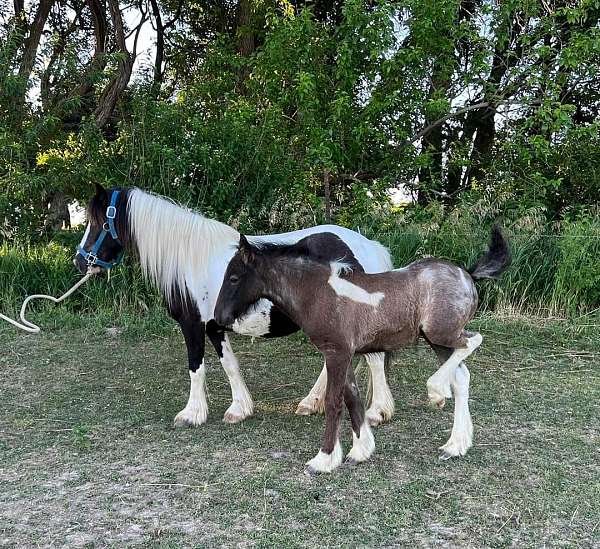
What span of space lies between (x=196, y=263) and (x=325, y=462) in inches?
65.7

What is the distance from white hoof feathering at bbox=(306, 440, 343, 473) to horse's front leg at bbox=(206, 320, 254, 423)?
1.02 m

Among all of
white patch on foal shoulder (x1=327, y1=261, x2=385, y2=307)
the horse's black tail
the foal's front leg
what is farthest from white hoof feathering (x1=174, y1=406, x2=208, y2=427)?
the horse's black tail

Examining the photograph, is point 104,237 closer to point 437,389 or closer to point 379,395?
point 379,395

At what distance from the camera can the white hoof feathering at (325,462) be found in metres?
3.43

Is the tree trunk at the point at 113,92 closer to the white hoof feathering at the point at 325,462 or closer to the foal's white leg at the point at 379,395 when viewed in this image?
the foal's white leg at the point at 379,395

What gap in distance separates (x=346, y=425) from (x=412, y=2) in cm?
710

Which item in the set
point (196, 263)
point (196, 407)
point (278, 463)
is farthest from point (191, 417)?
point (196, 263)

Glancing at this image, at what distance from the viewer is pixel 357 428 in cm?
364

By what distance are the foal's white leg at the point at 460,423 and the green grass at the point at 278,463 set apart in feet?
0.24

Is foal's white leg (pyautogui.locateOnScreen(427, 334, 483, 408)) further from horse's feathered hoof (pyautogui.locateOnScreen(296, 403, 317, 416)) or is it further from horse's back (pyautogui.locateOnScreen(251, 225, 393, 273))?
horse's feathered hoof (pyautogui.locateOnScreen(296, 403, 317, 416))

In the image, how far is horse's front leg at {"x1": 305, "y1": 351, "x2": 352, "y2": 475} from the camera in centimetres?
343

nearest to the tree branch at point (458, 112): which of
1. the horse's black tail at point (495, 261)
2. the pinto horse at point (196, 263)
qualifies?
the pinto horse at point (196, 263)

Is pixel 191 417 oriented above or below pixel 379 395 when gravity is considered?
below

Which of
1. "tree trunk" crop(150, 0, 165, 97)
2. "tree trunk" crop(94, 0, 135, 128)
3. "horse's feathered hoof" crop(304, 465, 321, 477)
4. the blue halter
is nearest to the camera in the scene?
"horse's feathered hoof" crop(304, 465, 321, 477)
